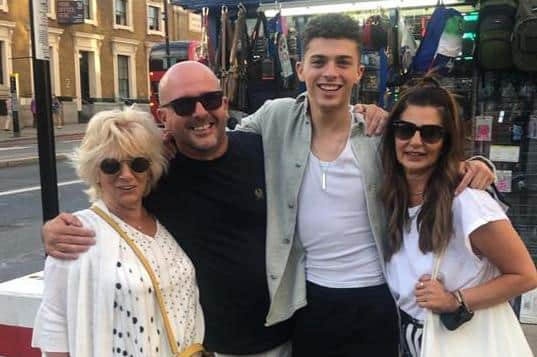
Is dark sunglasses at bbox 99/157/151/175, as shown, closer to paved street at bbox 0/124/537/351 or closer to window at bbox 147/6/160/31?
paved street at bbox 0/124/537/351

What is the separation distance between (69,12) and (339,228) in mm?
31398

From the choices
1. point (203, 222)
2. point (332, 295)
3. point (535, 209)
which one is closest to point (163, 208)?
point (203, 222)

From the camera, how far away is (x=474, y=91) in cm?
514

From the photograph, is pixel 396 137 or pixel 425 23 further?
pixel 425 23

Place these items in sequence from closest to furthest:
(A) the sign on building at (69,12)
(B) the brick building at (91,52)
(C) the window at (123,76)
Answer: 1. (B) the brick building at (91,52)
2. (A) the sign on building at (69,12)
3. (C) the window at (123,76)

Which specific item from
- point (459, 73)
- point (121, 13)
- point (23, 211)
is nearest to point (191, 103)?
point (459, 73)

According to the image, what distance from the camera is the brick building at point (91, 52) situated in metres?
28.2

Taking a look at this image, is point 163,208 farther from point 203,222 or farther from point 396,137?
point 396,137

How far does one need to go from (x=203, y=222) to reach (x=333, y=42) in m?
0.88

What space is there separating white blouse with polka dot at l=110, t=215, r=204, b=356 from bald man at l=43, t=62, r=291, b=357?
273mm

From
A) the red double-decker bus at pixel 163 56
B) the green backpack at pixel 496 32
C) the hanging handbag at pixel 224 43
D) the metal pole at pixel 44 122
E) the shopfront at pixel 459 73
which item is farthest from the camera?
the red double-decker bus at pixel 163 56

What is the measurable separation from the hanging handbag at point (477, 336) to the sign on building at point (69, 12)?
31.8 m

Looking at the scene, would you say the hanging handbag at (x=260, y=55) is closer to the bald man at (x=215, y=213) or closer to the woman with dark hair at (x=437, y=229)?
the bald man at (x=215, y=213)

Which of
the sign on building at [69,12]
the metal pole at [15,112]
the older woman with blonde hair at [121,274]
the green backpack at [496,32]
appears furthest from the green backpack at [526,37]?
the sign on building at [69,12]
